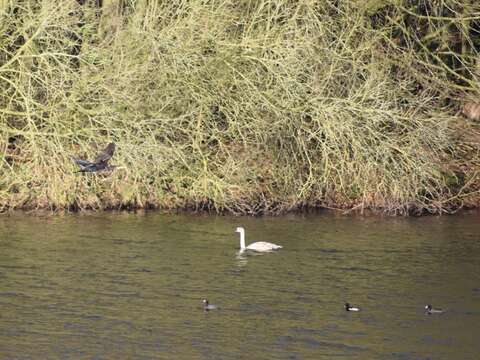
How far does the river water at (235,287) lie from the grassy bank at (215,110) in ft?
2.40

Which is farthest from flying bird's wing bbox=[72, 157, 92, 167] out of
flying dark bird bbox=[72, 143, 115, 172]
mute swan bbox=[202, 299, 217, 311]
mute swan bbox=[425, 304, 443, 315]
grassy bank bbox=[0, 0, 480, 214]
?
mute swan bbox=[425, 304, 443, 315]

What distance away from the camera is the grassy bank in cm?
2592

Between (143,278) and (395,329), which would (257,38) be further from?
(395,329)

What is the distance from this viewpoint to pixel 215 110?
27594mm

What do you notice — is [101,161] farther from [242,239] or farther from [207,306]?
[207,306]

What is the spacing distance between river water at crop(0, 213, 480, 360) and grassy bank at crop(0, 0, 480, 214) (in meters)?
0.73

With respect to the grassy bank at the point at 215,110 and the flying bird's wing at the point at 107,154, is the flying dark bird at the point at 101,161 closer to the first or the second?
the flying bird's wing at the point at 107,154

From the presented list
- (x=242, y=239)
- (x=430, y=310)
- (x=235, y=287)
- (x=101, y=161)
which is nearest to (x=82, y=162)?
(x=101, y=161)

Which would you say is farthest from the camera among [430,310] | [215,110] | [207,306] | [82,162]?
[215,110]

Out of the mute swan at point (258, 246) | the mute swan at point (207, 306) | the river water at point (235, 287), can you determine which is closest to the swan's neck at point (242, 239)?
the mute swan at point (258, 246)

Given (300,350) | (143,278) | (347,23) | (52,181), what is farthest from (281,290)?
(347,23)

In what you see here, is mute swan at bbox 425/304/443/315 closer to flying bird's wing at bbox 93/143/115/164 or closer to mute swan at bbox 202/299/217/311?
mute swan at bbox 202/299/217/311

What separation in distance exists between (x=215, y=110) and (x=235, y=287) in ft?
25.6

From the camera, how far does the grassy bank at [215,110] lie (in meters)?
25.9
